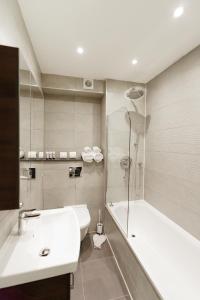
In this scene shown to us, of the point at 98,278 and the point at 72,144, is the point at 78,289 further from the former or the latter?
the point at 72,144

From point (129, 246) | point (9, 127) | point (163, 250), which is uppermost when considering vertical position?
point (9, 127)

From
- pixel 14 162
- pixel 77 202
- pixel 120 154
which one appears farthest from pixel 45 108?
pixel 14 162

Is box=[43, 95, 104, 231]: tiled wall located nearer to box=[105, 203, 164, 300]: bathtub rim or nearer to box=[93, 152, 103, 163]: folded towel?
box=[93, 152, 103, 163]: folded towel

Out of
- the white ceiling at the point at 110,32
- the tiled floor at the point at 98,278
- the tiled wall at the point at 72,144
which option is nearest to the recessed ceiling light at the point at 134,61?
the white ceiling at the point at 110,32

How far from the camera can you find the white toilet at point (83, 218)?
195cm

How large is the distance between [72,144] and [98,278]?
1.81 meters

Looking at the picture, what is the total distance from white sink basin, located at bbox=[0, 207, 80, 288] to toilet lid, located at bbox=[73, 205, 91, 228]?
68 cm

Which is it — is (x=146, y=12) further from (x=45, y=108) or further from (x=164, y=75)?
(x=45, y=108)

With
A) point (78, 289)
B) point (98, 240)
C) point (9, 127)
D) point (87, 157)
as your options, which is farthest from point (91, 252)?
point (9, 127)

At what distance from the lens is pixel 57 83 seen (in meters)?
2.23

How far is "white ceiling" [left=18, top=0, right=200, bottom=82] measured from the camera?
45.1 inches

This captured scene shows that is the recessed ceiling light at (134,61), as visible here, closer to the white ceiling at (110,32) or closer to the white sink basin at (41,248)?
the white ceiling at (110,32)

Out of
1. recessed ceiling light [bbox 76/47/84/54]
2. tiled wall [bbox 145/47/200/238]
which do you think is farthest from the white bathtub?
recessed ceiling light [bbox 76/47/84/54]

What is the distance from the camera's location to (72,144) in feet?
A: 8.28
